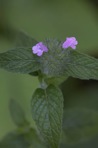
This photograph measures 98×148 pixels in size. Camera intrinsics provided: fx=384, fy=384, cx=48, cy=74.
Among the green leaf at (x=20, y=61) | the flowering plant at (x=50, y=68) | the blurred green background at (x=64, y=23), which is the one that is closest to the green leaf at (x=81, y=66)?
the flowering plant at (x=50, y=68)

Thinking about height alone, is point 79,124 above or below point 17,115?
below

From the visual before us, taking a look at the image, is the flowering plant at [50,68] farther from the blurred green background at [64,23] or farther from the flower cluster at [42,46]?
the blurred green background at [64,23]

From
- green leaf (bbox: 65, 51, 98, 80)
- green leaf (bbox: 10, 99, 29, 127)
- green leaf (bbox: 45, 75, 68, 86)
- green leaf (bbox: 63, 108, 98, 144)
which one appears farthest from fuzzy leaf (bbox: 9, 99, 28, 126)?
green leaf (bbox: 65, 51, 98, 80)

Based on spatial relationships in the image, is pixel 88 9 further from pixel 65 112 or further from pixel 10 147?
pixel 10 147

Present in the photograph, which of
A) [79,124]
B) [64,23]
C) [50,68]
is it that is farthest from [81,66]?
[64,23]

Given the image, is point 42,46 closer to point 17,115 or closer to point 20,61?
point 20,61

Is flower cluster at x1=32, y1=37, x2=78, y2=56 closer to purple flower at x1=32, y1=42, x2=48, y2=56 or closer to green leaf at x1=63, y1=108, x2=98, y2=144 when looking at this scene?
purple flower at x1=32, y1=42, x2=48, y2=56

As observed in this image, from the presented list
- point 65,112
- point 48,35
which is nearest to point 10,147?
point 65,112
